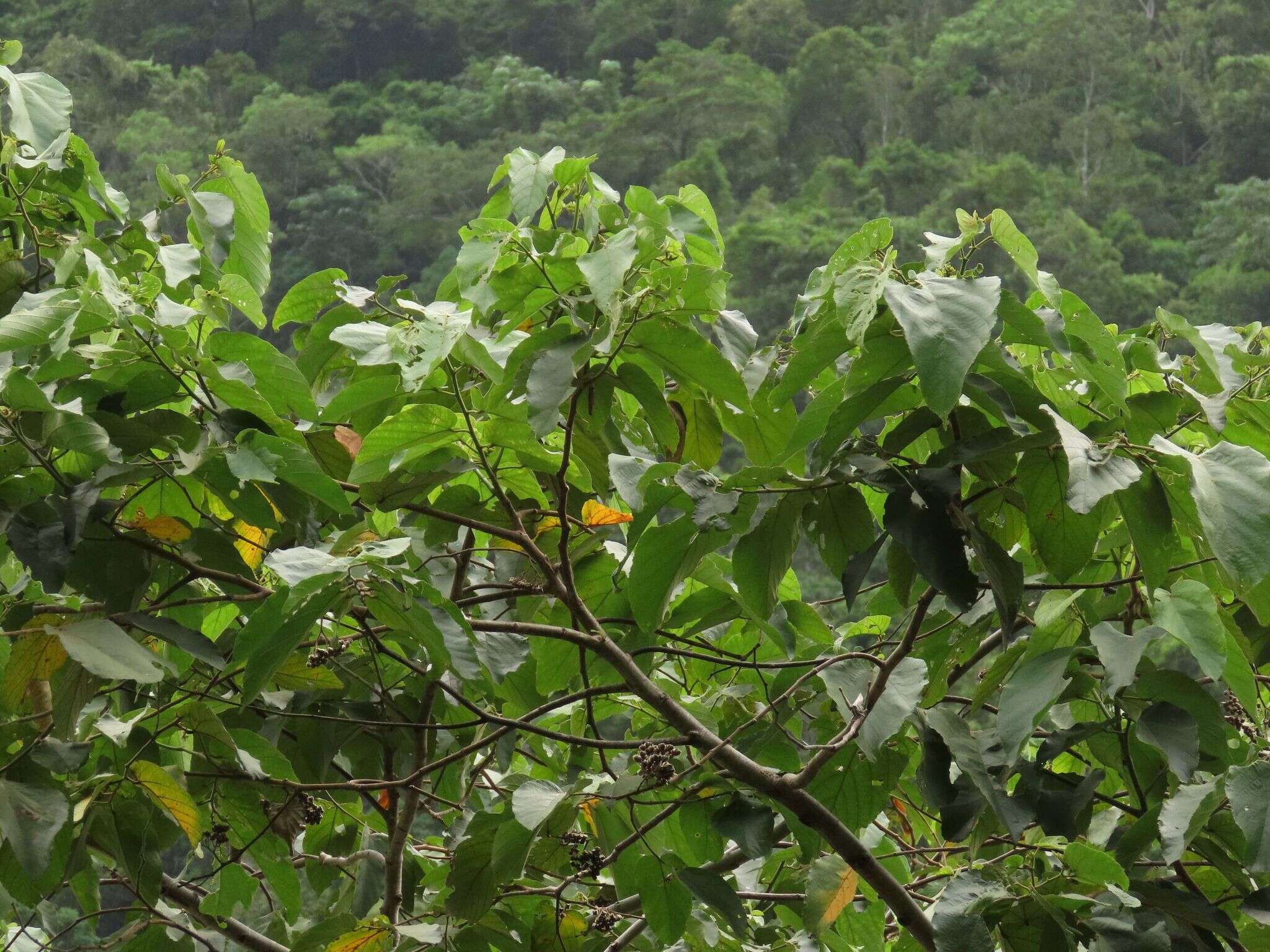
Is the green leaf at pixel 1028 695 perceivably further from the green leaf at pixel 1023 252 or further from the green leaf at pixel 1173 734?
the green leaf at pixel 1023 252

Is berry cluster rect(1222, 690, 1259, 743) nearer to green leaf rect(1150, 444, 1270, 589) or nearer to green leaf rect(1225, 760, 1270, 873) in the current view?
green leaf rect(1225, 760, 1270, 873)

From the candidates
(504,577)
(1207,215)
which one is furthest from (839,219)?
(504,577)

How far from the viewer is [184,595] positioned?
133 centimetres

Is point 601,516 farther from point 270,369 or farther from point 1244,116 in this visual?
point 1244,116

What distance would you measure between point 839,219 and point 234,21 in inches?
546

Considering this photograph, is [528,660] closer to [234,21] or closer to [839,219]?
[839,219]

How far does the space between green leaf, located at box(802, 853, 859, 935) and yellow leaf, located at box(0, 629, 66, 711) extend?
0.62m

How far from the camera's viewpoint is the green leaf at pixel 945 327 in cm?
83

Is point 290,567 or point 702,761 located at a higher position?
point 290,567

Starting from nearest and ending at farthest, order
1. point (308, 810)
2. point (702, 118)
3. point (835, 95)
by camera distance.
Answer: point (308, 810), point (702, 118), point (835, 95)

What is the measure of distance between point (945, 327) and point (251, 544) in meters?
0.65

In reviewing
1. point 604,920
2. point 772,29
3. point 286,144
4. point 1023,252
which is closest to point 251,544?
point 604,920

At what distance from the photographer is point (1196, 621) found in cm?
94

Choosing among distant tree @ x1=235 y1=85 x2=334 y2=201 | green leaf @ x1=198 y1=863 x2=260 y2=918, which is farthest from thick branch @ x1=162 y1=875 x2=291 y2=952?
distant tree @ x1=235 y1=85 x2=334 y2=201
